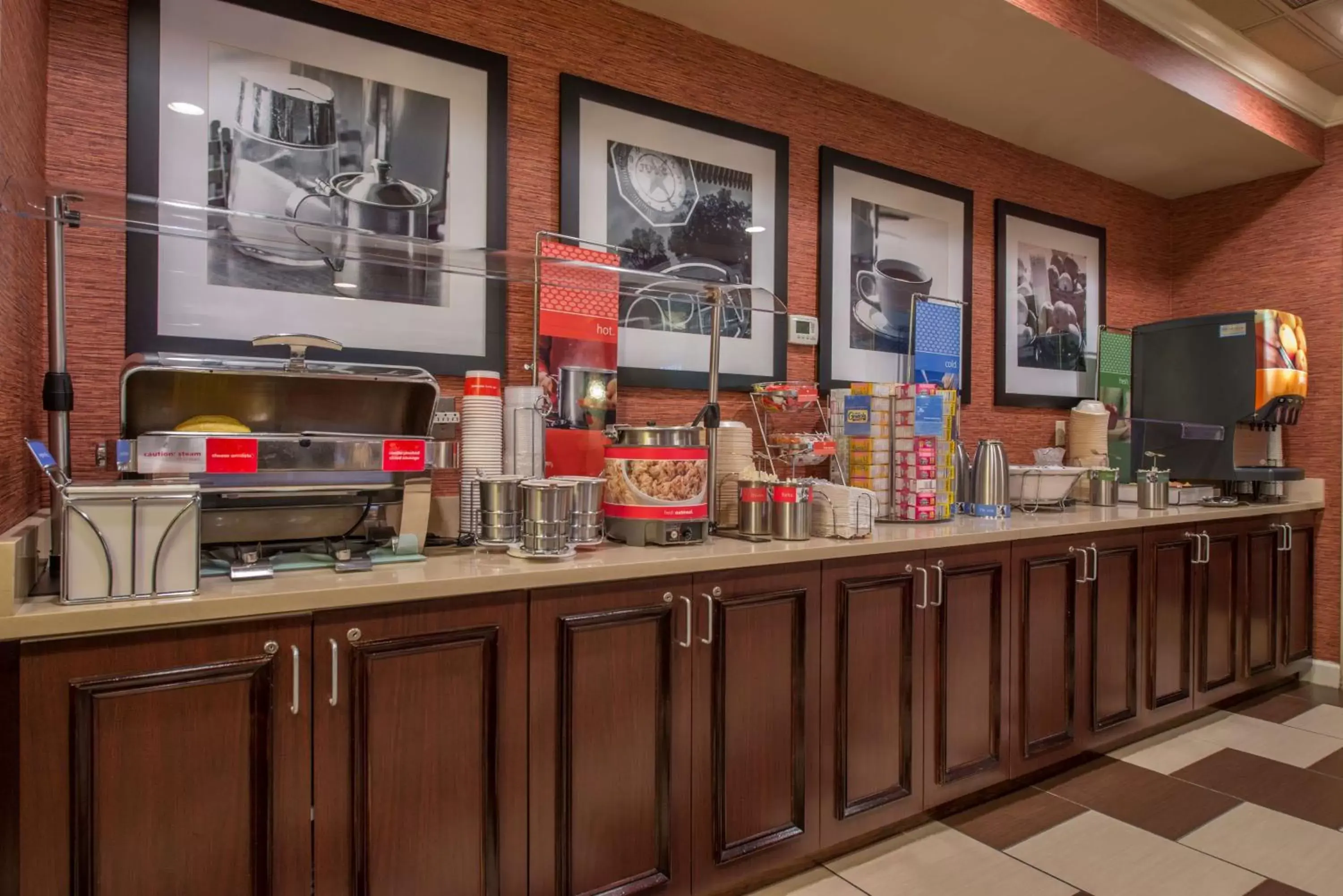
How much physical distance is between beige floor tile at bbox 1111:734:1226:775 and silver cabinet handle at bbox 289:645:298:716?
2.83 metres

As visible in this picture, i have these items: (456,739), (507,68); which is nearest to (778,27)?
(507,68)

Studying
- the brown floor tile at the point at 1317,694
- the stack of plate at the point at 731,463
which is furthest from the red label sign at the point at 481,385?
the brown floor tile at the point at 1317,694

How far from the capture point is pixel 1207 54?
10.2ft

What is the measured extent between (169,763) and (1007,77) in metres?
3.29

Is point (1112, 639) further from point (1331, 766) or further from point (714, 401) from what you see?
point (714, 401)

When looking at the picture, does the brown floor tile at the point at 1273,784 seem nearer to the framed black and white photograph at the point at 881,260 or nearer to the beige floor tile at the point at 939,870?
the beige floor tile at the point at 939,870

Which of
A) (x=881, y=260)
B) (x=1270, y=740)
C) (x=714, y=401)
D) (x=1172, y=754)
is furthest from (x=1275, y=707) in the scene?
(x=714, y=401)

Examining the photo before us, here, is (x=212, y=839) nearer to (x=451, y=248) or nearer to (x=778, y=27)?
(x=451, y=248)

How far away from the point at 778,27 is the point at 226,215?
6.07 feet

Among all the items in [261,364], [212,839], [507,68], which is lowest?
[212,839]

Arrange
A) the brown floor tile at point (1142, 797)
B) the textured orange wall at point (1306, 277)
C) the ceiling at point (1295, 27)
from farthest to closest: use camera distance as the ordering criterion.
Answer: the textured orange wall at point (1306, 277), the ceiling at point (1295, 27), the brown floor tile at point (1142, 797)

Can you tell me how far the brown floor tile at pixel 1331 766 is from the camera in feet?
8.68

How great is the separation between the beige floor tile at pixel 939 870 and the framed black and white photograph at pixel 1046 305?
201 cm

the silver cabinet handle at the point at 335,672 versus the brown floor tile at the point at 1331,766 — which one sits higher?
the silver cabinet handle at the point at 335,672
